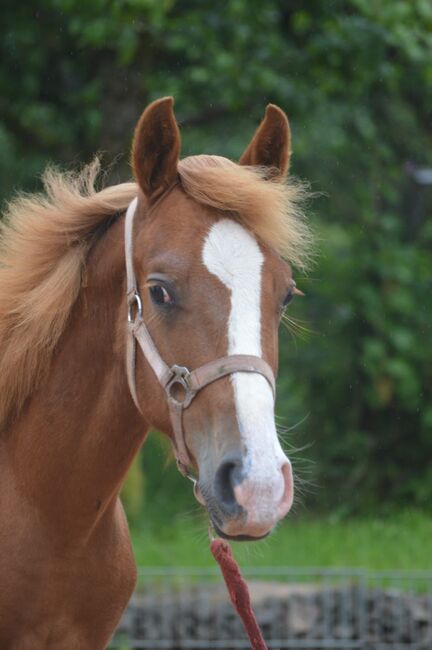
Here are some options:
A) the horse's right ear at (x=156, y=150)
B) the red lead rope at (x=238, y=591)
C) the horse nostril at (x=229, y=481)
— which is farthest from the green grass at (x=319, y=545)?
the horse nostril at (x=229, y=481)

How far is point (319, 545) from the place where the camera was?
7.88 m

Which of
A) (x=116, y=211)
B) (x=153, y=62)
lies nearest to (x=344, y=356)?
(x=153, y=62)

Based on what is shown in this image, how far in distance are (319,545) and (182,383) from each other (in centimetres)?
547

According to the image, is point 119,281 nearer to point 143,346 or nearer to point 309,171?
point 143,346

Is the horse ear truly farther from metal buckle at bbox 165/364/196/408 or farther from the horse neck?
metal buckle at bbox 165/364/196/408

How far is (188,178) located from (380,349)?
685 cm

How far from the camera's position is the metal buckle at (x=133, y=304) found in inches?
112

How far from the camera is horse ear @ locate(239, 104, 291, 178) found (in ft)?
10.1

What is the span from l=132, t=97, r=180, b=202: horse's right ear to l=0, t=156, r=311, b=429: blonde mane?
0.16ft

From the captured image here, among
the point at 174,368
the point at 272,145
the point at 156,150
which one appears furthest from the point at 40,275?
the point at 272,145

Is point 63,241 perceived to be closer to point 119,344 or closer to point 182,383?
point 119,344

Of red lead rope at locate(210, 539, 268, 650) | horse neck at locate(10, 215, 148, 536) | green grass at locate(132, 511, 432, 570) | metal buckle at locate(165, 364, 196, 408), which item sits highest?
metal buckle at locate(165, 364, 196, 408)

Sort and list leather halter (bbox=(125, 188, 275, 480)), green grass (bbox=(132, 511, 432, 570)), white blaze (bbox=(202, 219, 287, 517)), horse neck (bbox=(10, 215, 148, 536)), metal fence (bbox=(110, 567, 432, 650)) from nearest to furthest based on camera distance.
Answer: white blaze (bbox=(202, 219, 287, 517)) → leather halter (bbox=(125, 188, 275, 480)) → horse neck (bbox=(10, 215, 148, 536)) → metal fence (bbox=(110, 567, 432, 650)) → green grass (bbox=(132, 511, 432, 570))

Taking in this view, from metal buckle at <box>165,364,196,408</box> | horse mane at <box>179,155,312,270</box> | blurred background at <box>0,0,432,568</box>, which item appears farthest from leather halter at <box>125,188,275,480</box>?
blurred background at <box>0,0,432,568</box>
